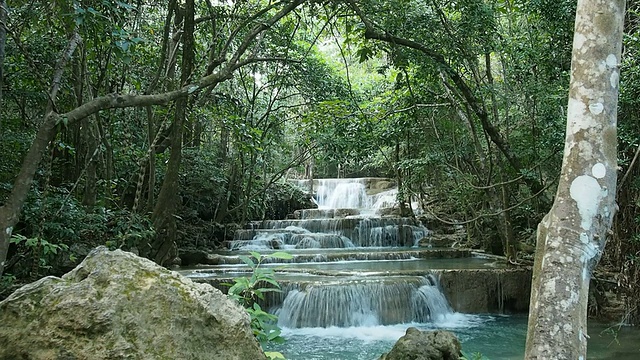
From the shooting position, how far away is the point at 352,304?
7695 mm

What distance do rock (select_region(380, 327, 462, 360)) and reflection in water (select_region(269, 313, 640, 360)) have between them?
1.96m

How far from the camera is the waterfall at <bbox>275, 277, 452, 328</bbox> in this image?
764 centimetres

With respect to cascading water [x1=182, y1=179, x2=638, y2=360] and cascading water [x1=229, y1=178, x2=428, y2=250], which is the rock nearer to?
cascading water [x1=182, y1=179, x2=638, y2=360]

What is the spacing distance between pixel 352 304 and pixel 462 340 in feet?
5.71

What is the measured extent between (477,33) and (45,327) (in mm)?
6354

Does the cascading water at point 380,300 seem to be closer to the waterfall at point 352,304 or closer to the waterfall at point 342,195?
the waterfall at point 352,304

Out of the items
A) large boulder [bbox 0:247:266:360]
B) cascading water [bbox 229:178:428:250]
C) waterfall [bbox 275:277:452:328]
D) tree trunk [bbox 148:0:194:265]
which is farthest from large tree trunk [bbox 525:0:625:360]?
cascading water [bbox 229:178:428:250]

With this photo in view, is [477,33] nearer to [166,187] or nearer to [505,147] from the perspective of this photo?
[505,147]

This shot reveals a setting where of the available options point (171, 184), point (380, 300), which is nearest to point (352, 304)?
point (380, 300)

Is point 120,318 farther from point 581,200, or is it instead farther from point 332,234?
point 332,234

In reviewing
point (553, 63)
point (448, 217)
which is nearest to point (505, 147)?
point (553, 63)

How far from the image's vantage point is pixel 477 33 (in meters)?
6.64

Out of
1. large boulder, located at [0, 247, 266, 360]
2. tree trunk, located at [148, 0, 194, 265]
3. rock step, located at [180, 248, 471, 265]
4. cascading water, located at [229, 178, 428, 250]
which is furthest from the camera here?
cascading water, located at [229, 178, 428, 250]

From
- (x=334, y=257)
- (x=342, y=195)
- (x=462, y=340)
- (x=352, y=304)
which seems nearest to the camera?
(x=462, y=340)
